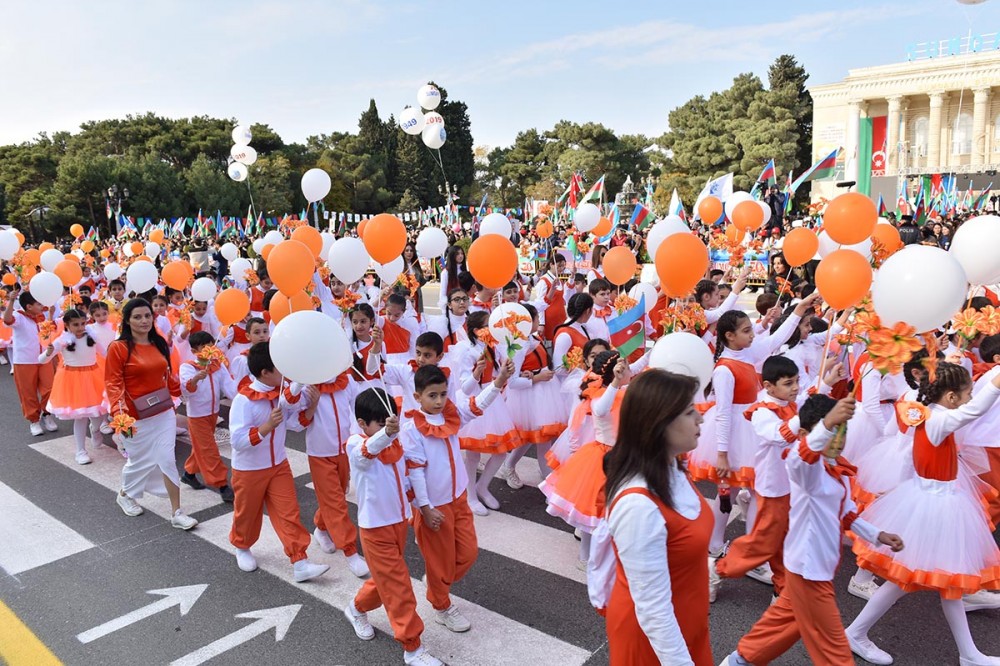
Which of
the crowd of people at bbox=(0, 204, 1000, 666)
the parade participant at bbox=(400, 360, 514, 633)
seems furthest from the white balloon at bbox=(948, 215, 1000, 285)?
the parade participant at bbox=(400, 360, 514, 633)

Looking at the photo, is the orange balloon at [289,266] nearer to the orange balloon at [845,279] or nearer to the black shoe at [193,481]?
the black shoe at [193,481]

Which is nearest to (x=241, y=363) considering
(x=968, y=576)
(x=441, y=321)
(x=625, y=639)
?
(x=441, y=321)

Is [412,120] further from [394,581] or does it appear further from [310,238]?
[394,581]

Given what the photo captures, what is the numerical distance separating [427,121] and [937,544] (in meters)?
10.2

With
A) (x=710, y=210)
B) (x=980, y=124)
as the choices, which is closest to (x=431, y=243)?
(x=710, y=210)

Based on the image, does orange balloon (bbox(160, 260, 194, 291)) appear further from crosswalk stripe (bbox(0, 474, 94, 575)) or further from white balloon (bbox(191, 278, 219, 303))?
crosswalk stripe (bbox(0, 474, 94, 575))

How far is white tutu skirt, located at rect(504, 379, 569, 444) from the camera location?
5824 mm

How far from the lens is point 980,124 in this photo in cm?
4612

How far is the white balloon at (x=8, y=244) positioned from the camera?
968 centimetres

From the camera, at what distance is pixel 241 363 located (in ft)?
20.9

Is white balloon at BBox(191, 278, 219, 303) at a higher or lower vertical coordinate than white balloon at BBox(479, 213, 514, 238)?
lower

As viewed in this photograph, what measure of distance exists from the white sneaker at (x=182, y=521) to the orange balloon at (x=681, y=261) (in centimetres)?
405

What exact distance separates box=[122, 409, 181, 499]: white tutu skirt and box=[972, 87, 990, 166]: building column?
53530 mm

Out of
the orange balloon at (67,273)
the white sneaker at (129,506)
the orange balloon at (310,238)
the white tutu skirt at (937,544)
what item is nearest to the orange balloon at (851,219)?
the white tutu skirt at (937,544)
